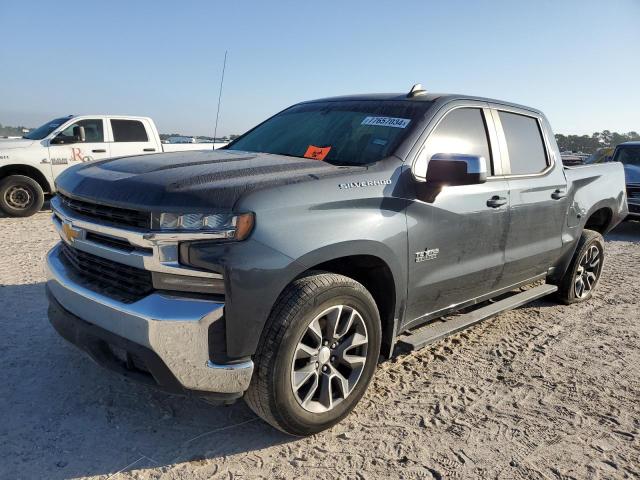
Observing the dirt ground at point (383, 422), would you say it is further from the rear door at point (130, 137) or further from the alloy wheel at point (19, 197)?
the rear door at point (130, 137)

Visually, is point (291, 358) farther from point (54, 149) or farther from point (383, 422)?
point (54, 149)

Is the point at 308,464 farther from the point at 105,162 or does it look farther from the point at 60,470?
the point at 105,162

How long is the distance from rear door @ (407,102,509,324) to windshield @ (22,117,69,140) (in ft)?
28.8

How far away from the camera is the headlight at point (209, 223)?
2.29 metres

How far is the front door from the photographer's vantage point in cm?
962

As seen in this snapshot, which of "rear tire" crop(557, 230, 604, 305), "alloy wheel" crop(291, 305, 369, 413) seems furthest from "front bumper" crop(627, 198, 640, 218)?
"alloy wheel" crop(291, 305, 369, 413)

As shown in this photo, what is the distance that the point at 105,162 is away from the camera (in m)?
3.17

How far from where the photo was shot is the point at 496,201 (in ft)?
11.8

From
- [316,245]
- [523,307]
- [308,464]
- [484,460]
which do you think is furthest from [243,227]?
[523,307]

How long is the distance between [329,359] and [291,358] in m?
0.32

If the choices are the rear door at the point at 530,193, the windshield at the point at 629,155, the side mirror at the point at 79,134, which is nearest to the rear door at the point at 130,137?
the side mirror at the point at 79,134

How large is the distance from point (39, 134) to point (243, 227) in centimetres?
927

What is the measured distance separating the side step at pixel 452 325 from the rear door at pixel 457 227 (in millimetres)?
124

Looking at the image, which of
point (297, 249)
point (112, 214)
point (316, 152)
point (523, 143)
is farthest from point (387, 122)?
point (112, 214)
